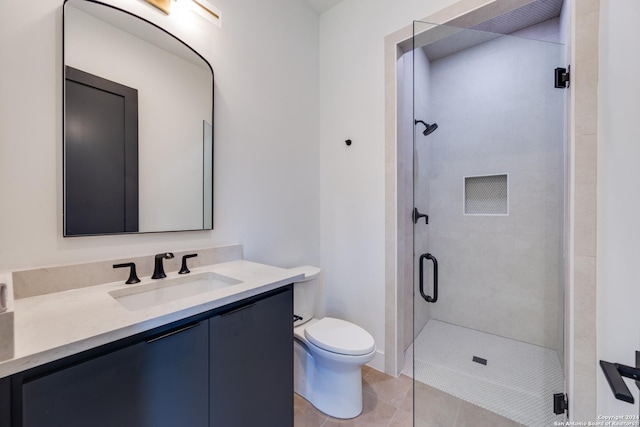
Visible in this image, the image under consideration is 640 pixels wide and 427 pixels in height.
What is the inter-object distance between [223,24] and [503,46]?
6.07 feet

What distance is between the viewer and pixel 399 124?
188 cm

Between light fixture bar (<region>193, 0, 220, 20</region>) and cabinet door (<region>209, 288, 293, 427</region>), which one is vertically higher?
light fixture bar (<region>193, 0, 220, 20</region>)

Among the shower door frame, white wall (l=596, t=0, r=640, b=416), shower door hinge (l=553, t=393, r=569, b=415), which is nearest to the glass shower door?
shower door hinge (l=553, t=393, r=569, b=415)

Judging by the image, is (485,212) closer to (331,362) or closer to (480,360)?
(480,360)

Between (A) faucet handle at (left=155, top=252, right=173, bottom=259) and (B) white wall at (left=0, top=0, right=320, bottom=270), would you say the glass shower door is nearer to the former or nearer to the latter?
(B) white wall at (left=0, top=0, right=320, bottom=270)

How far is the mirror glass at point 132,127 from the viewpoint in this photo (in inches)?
42.7

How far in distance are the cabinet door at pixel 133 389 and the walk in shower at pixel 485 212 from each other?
141 cm

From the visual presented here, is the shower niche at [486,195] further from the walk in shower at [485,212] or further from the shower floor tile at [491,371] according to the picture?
the shower floor tile at [491,371]

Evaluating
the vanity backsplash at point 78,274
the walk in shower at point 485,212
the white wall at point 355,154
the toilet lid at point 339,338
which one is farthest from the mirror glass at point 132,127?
the walk in shower at point 485,212

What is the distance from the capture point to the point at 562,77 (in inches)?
52.7

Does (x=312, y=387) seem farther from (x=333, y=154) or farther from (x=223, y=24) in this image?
(x=223, y=24)

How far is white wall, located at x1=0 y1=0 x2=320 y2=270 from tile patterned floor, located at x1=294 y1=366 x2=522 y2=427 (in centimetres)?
97

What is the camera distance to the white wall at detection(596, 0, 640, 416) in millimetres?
741

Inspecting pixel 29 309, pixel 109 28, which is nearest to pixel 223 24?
pixel 109 28
